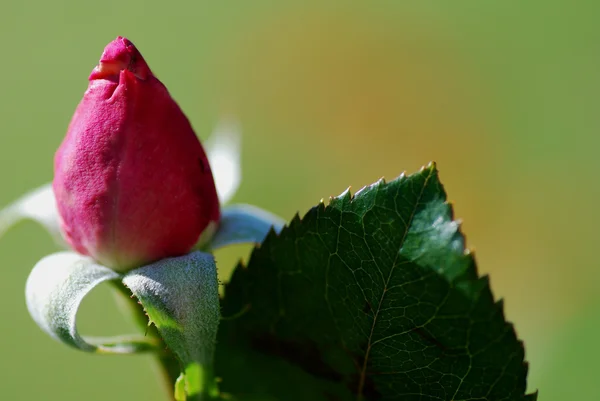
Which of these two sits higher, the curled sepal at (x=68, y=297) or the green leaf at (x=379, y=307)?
the green leaf at (x=379, y=307)

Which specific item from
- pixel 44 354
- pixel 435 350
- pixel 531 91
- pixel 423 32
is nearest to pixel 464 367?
pixel 435 350

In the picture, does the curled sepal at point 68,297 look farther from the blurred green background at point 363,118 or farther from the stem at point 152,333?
the blurred green background at point 363,118

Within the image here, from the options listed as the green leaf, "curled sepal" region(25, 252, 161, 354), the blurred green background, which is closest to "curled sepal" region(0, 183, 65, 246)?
"curled sepal" region(25, 252, 161, 354)

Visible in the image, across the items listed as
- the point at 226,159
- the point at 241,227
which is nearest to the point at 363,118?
the point at 226,159

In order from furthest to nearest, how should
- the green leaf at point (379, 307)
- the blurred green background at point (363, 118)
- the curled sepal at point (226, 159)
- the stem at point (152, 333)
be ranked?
the blurred green background at point (363, 118) → the curled sepal at point (226, 159) → the stem at point (152, 333) → the green leaf at point (379, 307)

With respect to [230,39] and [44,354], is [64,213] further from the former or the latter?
[230,39]

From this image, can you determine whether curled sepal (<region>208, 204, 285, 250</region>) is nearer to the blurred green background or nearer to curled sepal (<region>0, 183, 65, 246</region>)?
curled sepal (<region>0, 183, 65, 246</region>)

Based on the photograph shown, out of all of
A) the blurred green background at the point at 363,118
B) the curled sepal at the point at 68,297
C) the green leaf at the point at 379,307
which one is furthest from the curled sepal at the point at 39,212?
the blurred green background at the point at 363,118
